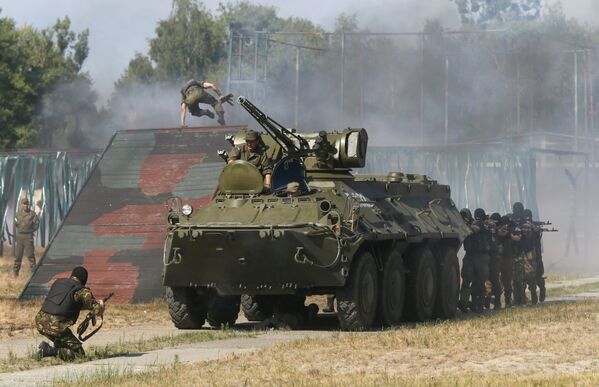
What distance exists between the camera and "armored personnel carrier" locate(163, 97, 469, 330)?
63.9 feet

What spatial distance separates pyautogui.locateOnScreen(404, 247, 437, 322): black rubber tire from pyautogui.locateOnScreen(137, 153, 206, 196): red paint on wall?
6.84m

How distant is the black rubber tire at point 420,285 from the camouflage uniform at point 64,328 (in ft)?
24.0

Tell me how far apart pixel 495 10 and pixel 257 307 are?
62.5m

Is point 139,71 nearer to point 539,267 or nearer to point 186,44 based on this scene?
point 186,44

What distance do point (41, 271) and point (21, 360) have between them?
975cm

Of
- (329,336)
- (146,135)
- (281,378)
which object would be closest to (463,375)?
(281,378)

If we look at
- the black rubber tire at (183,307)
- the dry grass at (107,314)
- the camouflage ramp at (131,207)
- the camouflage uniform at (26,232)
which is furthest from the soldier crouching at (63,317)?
the camouflage uniform at (26,232)

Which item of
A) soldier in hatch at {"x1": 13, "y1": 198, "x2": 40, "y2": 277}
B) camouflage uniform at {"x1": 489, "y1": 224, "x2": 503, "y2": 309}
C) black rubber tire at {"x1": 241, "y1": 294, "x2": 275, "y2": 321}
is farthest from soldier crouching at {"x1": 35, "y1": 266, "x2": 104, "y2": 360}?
soldier in hatch at {"x1": 13, "y1": 198, "x2": 40, "y2": 277}

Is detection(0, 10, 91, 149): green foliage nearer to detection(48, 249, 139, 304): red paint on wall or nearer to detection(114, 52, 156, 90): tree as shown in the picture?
detection(114, 52, 156, 90): tree

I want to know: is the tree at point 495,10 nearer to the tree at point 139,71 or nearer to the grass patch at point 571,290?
the tree at point 139,71

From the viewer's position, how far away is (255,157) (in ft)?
71.1

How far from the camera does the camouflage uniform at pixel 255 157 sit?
A: 21.3 m

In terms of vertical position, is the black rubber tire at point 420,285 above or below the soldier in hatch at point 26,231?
below

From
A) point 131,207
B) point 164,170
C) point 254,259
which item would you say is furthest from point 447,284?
point 164,170
